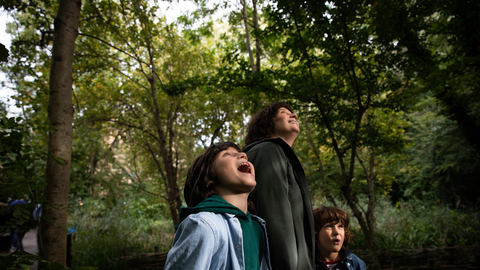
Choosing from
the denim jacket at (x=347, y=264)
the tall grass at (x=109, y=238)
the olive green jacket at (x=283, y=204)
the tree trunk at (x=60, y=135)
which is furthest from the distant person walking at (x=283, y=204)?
the tall grass at (x=109, y=238)

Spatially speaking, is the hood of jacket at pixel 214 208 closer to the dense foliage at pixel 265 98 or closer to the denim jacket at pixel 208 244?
the denim jacket at pixel 208 244

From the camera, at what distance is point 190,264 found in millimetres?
1035

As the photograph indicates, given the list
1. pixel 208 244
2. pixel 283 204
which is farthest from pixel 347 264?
pixel 208 244

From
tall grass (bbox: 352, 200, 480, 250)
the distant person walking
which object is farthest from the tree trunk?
tall grass (bbox: 352, 200, 480, 250)

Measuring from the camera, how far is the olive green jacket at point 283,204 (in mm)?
1339

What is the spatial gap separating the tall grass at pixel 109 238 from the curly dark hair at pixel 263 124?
5.66 metres

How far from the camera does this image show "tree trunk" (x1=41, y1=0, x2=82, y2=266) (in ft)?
9.27

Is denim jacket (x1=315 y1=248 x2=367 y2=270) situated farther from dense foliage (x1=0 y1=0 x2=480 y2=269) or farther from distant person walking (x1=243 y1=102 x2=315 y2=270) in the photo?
dense foliage (x1=0 y1=0 x2=480 y2=269)

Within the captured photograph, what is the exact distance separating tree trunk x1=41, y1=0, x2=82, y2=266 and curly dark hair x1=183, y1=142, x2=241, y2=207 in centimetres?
187

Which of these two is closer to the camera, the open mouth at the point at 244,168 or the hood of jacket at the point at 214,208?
the hood of jacket at the point at 214,208

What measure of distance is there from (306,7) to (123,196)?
33.6 ft

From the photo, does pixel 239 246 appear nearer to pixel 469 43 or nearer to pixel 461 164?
pixel 469 43

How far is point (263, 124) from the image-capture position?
80.4 inches

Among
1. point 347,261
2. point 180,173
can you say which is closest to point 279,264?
point 347,261
